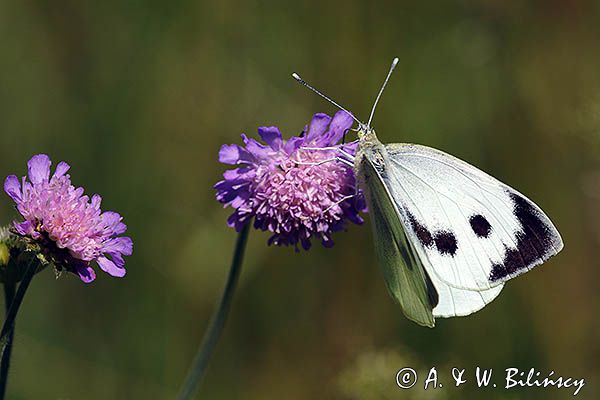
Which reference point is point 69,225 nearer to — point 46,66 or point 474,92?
point 46,66

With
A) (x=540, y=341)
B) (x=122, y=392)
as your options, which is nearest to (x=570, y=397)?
(x=540, y=341)

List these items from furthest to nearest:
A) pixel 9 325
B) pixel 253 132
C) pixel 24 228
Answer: pixel 253 132 < pixel 24 228 < pixel 9 325

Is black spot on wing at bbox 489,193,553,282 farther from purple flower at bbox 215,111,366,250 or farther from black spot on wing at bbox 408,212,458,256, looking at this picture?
purple flower at bbox 215,111,366,250

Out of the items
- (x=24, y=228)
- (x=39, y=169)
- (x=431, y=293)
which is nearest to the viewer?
(x=24, y=228)

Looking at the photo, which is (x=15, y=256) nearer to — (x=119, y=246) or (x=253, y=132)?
(x=119, y=246)

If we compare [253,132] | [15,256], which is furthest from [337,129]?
[253,132]

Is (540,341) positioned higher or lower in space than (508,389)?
higher

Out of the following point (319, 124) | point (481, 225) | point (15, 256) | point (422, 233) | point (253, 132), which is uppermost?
point (253, 132)

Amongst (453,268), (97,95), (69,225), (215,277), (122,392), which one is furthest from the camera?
(97,95)

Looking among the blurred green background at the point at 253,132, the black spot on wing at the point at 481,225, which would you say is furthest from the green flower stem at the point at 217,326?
the blurred green background at the point at 253,132
